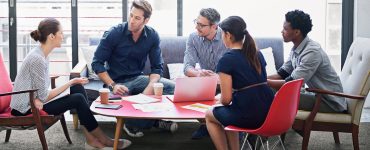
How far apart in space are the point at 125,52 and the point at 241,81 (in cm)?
165

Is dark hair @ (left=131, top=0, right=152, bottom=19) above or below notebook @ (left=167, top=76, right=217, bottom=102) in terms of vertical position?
above

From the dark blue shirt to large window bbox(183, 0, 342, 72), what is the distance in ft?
5.13

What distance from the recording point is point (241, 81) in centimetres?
332

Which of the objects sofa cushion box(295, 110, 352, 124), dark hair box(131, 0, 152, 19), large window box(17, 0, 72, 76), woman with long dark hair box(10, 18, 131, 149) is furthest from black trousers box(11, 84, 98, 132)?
large window box(17, 0, 72, 76)

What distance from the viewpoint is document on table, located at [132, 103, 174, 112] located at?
3.71 meters

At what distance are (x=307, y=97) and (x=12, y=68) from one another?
11.4 feet

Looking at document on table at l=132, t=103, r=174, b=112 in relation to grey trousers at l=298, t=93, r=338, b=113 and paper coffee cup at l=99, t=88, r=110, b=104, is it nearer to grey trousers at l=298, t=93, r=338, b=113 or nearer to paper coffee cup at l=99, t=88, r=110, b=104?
paper coffee cup at l=99, t=88, r=110, b=104

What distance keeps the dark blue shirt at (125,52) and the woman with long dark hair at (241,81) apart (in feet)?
4.83

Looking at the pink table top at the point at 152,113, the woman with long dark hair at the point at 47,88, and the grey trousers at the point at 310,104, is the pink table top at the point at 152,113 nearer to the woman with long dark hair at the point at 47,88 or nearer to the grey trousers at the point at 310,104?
the woman with long dark hair at the point at 47,88

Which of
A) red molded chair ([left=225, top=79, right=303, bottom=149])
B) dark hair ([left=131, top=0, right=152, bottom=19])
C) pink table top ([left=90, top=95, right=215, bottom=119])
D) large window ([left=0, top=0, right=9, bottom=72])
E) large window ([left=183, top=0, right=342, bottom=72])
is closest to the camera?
red molded chair ([left=225, top=79, right=303, bottom=149])

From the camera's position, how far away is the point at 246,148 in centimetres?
420

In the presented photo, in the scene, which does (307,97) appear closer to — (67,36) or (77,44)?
(77,44)

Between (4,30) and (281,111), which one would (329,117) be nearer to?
(281,111)

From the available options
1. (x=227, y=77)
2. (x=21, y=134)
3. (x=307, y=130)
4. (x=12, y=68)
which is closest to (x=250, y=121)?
(x=227, y=77)
